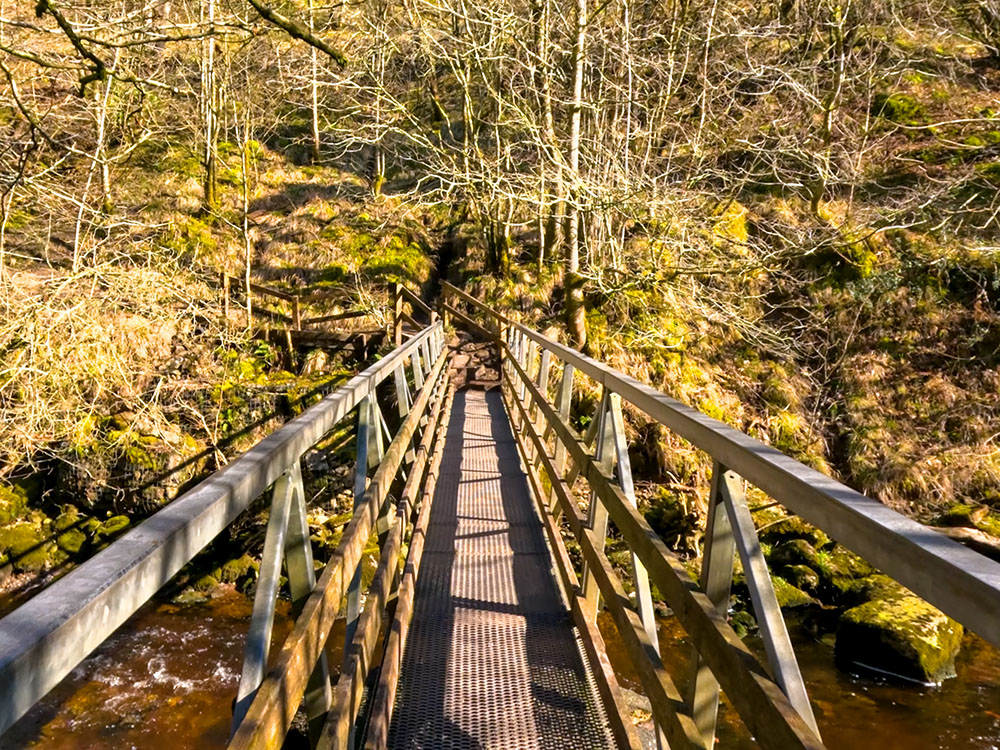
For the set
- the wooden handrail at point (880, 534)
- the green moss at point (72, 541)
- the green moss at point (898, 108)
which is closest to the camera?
the wooden handrail at point (880, 534)

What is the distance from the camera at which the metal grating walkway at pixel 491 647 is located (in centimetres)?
284

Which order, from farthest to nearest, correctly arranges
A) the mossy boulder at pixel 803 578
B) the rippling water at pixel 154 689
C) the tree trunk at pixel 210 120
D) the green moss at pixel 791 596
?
the tree trunk at pixel 210 120, the mossy boulder at pixel 803 578, the green moss at pixel 791 596, the rippling water at pixel 154 689

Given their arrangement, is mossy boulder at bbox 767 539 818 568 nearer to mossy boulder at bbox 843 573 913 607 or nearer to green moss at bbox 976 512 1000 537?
mossy boulder at bbox 843 573 913 607

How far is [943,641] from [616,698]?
7.36 m

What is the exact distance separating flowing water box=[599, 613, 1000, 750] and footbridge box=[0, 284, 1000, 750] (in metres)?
3.00

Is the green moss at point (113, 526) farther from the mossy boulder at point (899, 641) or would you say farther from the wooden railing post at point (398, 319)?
the mossy boulder at point (899, 641)

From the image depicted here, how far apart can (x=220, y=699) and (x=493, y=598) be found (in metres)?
4.96

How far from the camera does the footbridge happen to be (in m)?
1.01

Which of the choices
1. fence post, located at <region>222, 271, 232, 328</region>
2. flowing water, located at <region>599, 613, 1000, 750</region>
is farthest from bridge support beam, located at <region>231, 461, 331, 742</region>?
fence post, located at <region>222, 271, 232, 328</region>

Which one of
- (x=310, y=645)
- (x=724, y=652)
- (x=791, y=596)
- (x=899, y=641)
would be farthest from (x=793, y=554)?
(x=310, y=645)

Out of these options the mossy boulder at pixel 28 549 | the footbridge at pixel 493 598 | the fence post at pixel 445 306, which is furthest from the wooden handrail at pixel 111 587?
the fence post at pixel 445 306

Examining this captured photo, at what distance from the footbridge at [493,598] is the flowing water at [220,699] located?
3407 mm

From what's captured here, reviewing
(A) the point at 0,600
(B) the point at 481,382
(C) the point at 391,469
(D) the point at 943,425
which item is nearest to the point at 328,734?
(C) the point at 391,469

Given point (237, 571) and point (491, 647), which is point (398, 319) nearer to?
point (237, 571)
